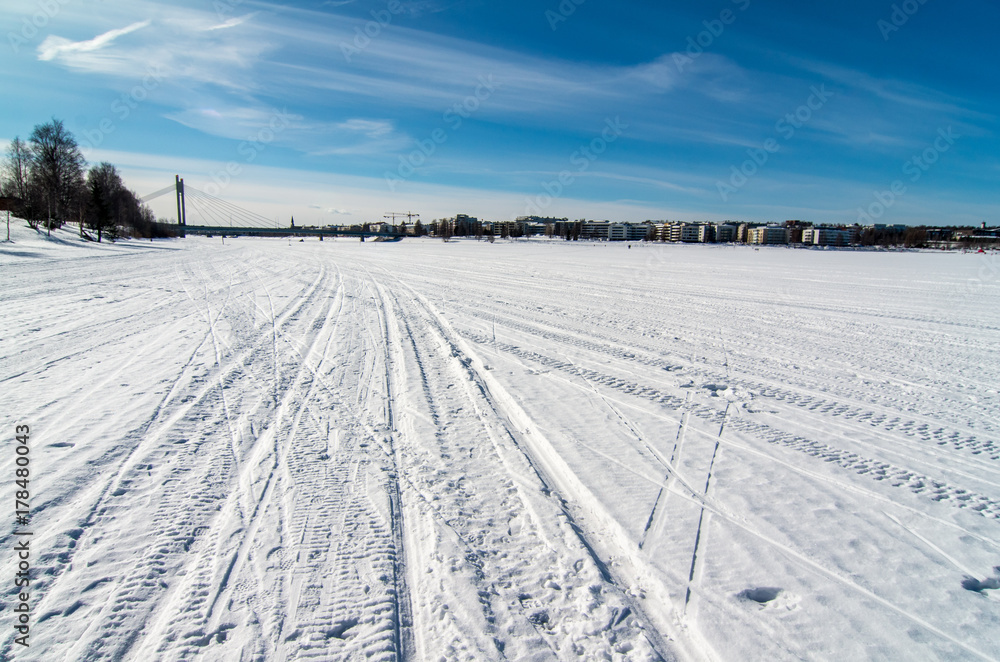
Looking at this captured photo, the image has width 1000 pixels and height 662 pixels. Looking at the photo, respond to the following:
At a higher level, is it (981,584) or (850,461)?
(850,461)

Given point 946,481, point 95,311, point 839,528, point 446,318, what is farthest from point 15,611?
point 95,311

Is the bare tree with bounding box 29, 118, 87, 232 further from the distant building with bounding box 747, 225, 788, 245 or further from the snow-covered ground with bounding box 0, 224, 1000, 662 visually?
the distant building with bounding box 747, 225, 788, 245

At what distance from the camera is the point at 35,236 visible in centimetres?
3856

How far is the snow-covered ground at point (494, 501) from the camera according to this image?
2605 millimetres

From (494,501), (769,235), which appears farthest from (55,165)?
(769,235)

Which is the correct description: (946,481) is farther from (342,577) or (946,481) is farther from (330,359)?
(330,359)

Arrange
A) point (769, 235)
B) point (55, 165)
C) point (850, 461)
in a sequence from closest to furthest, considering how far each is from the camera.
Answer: point (850, 461)
point (55, 165)
point (769, 235)

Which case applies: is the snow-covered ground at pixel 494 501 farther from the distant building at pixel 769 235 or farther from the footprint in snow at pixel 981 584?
the distant building at pixel 769 235

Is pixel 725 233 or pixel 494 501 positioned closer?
pixel 494 501

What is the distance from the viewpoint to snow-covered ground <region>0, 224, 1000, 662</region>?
261 cm

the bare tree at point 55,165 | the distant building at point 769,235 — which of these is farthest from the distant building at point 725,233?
the bare tree at point 55,165

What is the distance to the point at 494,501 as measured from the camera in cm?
378

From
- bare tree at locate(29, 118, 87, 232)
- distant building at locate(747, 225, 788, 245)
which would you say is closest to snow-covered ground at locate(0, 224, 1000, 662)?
bare tree at locate(29, 118, 87, 232)

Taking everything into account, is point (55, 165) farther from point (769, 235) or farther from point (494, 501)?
point (769, 235)
